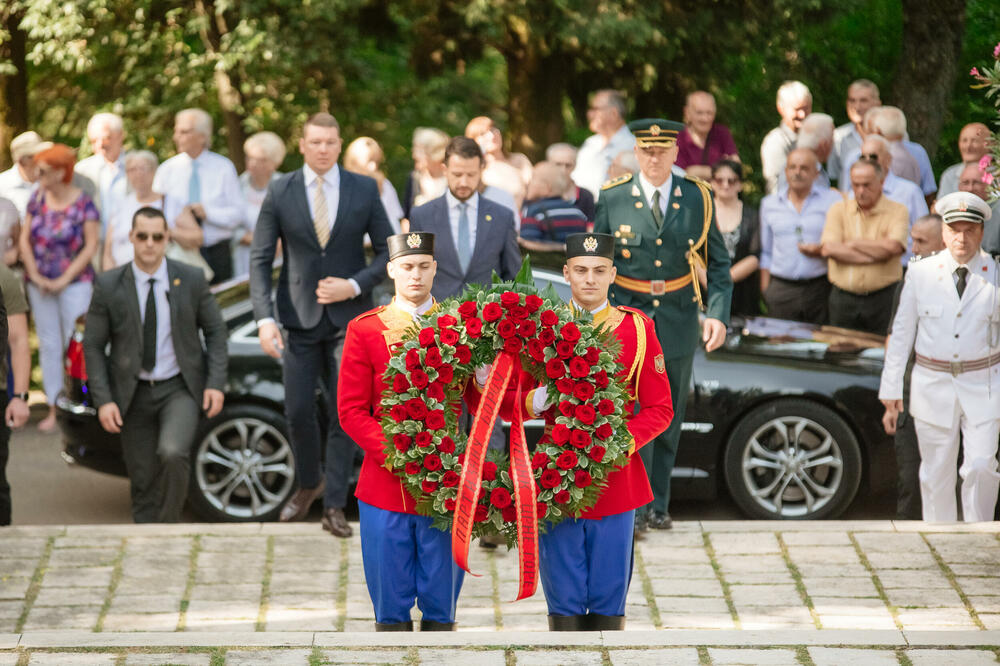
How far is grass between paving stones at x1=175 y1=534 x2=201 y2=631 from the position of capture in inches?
279

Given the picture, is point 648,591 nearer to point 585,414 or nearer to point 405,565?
point 405,565

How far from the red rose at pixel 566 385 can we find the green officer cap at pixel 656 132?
2473 millimetres

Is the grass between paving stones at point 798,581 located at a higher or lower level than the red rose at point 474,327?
lower

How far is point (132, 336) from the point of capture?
845 cm

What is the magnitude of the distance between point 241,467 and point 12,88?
759 cm

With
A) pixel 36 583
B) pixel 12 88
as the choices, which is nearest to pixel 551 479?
pixel 36 583

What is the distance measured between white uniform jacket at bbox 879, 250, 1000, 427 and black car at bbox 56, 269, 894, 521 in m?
0.74

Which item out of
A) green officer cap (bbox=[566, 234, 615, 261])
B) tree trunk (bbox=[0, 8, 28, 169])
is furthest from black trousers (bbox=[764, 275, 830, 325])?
tree trunk (bbox=[0, 8, 28, 169])

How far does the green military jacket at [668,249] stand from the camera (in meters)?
7.96

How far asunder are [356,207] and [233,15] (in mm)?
7153

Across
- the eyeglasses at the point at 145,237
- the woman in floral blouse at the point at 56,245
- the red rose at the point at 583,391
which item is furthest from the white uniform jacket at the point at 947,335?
the woman in floral blouse at the point at 56,245

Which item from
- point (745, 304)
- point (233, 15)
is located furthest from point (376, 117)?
point (745, 304)

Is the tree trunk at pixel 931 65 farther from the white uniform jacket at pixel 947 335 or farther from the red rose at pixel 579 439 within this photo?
the red rose at pixel 579 439

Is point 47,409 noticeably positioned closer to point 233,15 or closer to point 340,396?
point 233,15
